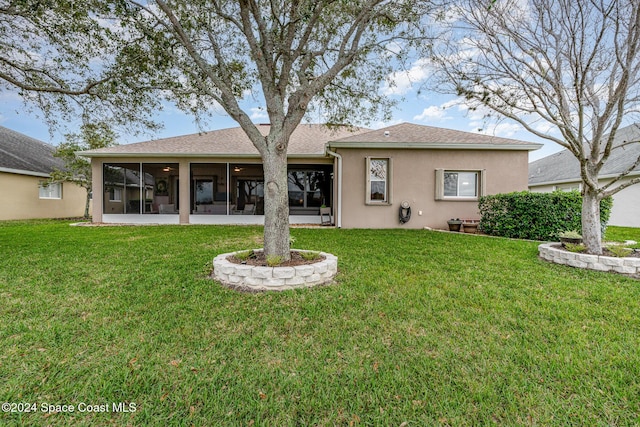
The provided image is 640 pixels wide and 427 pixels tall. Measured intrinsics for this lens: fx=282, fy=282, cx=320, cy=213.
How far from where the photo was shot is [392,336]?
2605 millimetres

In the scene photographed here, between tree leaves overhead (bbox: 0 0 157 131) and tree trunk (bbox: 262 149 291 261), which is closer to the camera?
tree trunk (bbox: 262 149 291 261)

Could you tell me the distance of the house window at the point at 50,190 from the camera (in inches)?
557

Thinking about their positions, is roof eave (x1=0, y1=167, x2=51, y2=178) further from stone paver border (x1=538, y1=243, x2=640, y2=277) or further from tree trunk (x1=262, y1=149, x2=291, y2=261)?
stone paver border (x1=538, y1=243, x2=640, y2=277)

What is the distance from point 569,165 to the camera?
15.5 meters

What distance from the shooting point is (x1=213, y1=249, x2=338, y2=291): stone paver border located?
12.2ft

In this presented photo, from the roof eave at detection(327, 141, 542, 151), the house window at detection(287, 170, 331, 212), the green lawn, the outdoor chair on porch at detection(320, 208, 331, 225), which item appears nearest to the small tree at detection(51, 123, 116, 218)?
the house window at detection(287, 170, 331, 212)

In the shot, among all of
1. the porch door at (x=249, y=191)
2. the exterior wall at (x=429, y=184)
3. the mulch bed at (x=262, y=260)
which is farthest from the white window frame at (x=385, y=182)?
the porch door at (x=249, y=191)

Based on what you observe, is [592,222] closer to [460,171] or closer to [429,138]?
[460,171]

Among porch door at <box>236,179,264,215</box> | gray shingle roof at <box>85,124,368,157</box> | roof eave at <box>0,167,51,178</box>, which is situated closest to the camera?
gray shingle roof at <box>85,124,368,157</box>

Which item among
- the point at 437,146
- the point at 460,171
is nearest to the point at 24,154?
the point at 437,146

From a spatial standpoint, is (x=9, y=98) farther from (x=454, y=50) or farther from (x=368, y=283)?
(x=454, y=50)

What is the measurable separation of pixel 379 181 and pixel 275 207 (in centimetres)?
629

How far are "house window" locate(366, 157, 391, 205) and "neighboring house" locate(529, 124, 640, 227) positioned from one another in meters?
7.29

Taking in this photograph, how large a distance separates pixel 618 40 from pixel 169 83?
8105 mm
